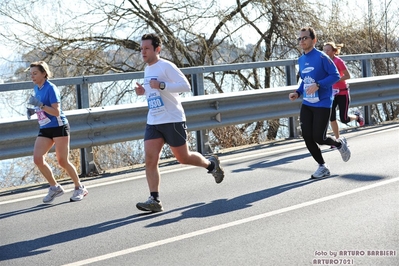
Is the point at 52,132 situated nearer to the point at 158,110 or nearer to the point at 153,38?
the point at 158,110

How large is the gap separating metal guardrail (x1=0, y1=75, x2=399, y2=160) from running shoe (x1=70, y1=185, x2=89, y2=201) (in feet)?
3.86

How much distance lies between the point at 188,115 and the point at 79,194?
3042 millimetres

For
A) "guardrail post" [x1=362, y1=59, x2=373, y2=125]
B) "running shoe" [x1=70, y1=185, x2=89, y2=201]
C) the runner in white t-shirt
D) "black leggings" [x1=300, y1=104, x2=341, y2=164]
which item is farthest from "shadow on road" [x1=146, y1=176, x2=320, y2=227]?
"guardrail post" [x1=362, y1=59, x2=373, y2=125]

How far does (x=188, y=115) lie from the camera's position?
35.7ft

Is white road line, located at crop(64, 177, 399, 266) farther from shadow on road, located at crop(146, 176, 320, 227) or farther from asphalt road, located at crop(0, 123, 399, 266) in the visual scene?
shadow on road, located at crop(146, 176, 320, 227)

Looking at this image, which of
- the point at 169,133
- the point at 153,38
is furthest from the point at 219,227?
the point at 153,38

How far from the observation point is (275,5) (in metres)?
17.0

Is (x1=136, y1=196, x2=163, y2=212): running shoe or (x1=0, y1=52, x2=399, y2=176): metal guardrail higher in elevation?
(x1=0, y1=52, x2=399, y2=176): metal guardrail

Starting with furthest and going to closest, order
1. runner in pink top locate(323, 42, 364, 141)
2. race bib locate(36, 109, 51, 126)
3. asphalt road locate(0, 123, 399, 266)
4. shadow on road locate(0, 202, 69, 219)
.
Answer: runner in pink top locate(323, 42, 364, 141), race bib locate(36, 109, 51, 126), shadow on road locate(0, 202, 69, 219), asphalt road locate(0, 123, 399, 266)

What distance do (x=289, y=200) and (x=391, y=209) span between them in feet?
3.64

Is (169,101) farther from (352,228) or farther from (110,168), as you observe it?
(110,168)

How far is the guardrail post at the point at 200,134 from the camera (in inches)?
450

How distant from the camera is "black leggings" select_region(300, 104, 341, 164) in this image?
28.7 feet

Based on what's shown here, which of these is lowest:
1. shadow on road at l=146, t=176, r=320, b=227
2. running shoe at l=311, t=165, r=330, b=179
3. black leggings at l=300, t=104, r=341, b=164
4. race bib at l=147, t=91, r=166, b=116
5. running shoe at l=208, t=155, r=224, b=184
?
shadow on road at l=146, t=176, r=320, b=227
